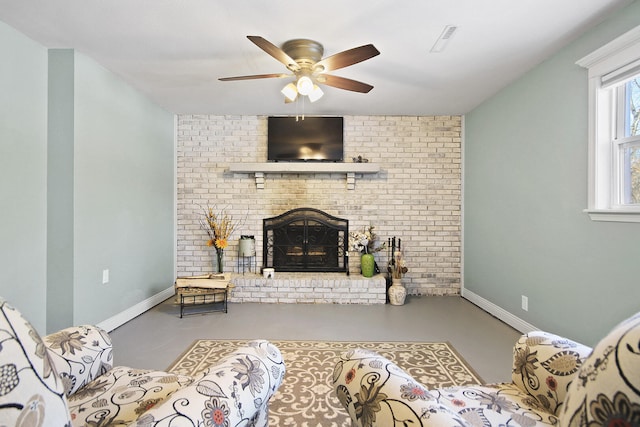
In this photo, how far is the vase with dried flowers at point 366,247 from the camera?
3984 mm

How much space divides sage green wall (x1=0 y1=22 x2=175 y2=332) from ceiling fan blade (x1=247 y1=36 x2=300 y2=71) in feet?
5.64

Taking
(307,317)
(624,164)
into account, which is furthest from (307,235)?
(624,164)

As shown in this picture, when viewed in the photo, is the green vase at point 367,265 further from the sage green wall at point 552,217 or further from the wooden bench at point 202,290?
the wooden bench at point 202,290

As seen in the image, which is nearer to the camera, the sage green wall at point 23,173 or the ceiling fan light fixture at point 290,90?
the sage green wall at point 23,173

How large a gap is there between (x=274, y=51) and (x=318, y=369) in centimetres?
221

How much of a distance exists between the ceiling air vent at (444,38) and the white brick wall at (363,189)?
5.75 ft

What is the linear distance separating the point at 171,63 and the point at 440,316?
3633 mm

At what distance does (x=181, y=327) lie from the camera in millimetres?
2945

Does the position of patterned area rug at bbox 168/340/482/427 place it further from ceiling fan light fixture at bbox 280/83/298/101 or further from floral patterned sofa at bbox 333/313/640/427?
ceiling fan light fixture at bbox 280/83/298/101

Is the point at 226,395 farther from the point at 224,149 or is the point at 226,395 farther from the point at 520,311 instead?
the point at 224,149

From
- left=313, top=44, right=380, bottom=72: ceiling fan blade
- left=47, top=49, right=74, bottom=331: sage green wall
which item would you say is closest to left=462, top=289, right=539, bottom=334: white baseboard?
left=313, top=44, right=380, bottom=72: ceiling fan blade

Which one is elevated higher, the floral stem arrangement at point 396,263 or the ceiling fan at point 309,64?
the ceiling fan at point 309,64

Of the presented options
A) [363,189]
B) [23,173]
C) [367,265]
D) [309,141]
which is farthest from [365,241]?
[23,173]

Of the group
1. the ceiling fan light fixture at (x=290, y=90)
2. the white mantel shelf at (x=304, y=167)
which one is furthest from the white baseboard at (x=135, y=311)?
the ceiling fan light fixture at (x=290, y=90)
